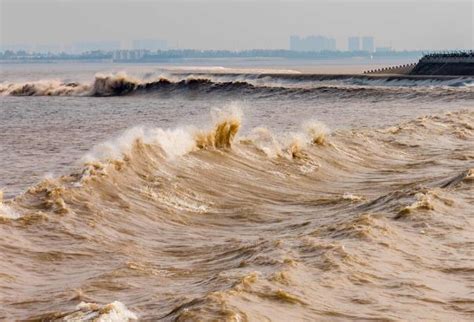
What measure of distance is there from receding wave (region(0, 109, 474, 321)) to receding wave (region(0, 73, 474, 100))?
26921 mm

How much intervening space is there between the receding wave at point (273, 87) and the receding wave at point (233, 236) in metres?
26.9

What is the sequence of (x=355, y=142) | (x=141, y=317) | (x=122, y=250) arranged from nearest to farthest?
(x=141, y=317) < (x=122, y=250) < (x=355, y=142)

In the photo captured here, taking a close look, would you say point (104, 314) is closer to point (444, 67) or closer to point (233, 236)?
point (233, 236)

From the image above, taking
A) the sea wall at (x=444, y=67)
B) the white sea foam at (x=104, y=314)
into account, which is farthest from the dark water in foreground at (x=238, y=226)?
the sea wall at (x=444, y=67)

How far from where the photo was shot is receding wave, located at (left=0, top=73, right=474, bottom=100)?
4638cm

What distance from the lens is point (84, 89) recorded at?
61688mm

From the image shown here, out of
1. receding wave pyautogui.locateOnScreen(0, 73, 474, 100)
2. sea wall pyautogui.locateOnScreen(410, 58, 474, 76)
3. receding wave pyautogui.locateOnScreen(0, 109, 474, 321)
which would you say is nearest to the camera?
receding wave pyautogui.locateOnScreen(0, 109, 474, 321)

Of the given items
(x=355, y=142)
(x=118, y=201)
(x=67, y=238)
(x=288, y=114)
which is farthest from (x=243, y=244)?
(x=288, y=114)

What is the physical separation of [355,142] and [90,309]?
15102 millimetres

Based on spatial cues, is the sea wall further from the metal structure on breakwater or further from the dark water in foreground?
the dark water in foreground

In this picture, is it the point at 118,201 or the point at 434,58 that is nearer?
the point at 118,201

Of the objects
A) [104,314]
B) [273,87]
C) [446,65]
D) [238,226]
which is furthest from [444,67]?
[104,314]

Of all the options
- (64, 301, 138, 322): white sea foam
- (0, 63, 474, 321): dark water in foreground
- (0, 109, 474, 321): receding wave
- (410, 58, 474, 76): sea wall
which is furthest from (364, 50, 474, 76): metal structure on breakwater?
(64, 301, 138, 322): white sea foam

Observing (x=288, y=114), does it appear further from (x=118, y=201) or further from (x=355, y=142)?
(x=118, y=201)
